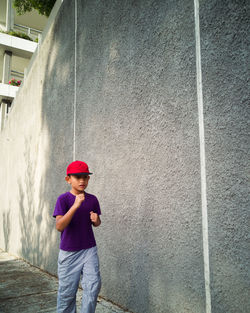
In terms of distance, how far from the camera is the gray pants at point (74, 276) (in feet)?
8.79

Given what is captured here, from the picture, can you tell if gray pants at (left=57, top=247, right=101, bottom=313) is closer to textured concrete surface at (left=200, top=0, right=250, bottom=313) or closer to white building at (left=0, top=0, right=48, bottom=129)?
textured concrete surface at (left=200, top=0, right=250, bottom=313)

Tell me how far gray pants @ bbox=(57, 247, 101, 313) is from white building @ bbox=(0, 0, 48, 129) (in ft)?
60.5

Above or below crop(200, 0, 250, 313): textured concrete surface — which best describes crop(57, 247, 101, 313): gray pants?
below

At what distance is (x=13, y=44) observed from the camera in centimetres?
1930

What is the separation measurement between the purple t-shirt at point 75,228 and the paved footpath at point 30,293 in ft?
3.88

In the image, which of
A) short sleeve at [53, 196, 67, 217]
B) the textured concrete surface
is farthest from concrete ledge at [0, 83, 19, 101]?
the textured concrete surface

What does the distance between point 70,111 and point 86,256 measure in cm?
324

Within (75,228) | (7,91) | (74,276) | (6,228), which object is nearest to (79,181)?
(75,228)

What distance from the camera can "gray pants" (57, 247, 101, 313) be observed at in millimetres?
2680

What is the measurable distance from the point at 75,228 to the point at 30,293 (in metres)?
2.19

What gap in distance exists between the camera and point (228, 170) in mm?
2398

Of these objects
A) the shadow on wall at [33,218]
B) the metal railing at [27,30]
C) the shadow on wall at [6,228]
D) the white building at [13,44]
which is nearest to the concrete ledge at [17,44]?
the white building at [13,44]

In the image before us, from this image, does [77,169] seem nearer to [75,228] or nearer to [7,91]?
[75,228]

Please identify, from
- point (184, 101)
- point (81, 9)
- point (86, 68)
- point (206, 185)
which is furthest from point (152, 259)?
point (81, 9)
